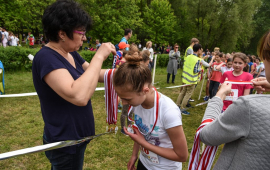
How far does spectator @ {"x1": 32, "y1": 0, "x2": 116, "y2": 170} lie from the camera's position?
123cm

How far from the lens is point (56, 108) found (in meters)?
1.41

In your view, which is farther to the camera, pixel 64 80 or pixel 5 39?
pixel 5 39

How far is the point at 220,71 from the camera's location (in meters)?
6.55

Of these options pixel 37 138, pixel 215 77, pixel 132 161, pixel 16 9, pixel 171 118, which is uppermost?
pixel 16 9

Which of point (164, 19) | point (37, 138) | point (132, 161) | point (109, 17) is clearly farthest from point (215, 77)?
point (164, 19)

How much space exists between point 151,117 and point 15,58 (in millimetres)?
10785

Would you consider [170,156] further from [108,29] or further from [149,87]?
[108,29]

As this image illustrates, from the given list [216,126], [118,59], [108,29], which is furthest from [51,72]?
[108,29]

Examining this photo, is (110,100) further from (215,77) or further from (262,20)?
(262,20)

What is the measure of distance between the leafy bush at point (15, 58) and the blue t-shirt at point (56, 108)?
10.1 metres

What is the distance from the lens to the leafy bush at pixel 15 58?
941 cm

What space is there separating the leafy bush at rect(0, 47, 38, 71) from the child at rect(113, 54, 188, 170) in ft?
34.3

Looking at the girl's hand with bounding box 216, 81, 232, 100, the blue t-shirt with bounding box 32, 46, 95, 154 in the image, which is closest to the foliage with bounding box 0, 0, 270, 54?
the blue t-shirt with bounding box 32, 46, 95, 154

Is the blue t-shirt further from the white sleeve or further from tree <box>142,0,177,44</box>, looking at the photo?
tree <box>142,0,177,44</box>
